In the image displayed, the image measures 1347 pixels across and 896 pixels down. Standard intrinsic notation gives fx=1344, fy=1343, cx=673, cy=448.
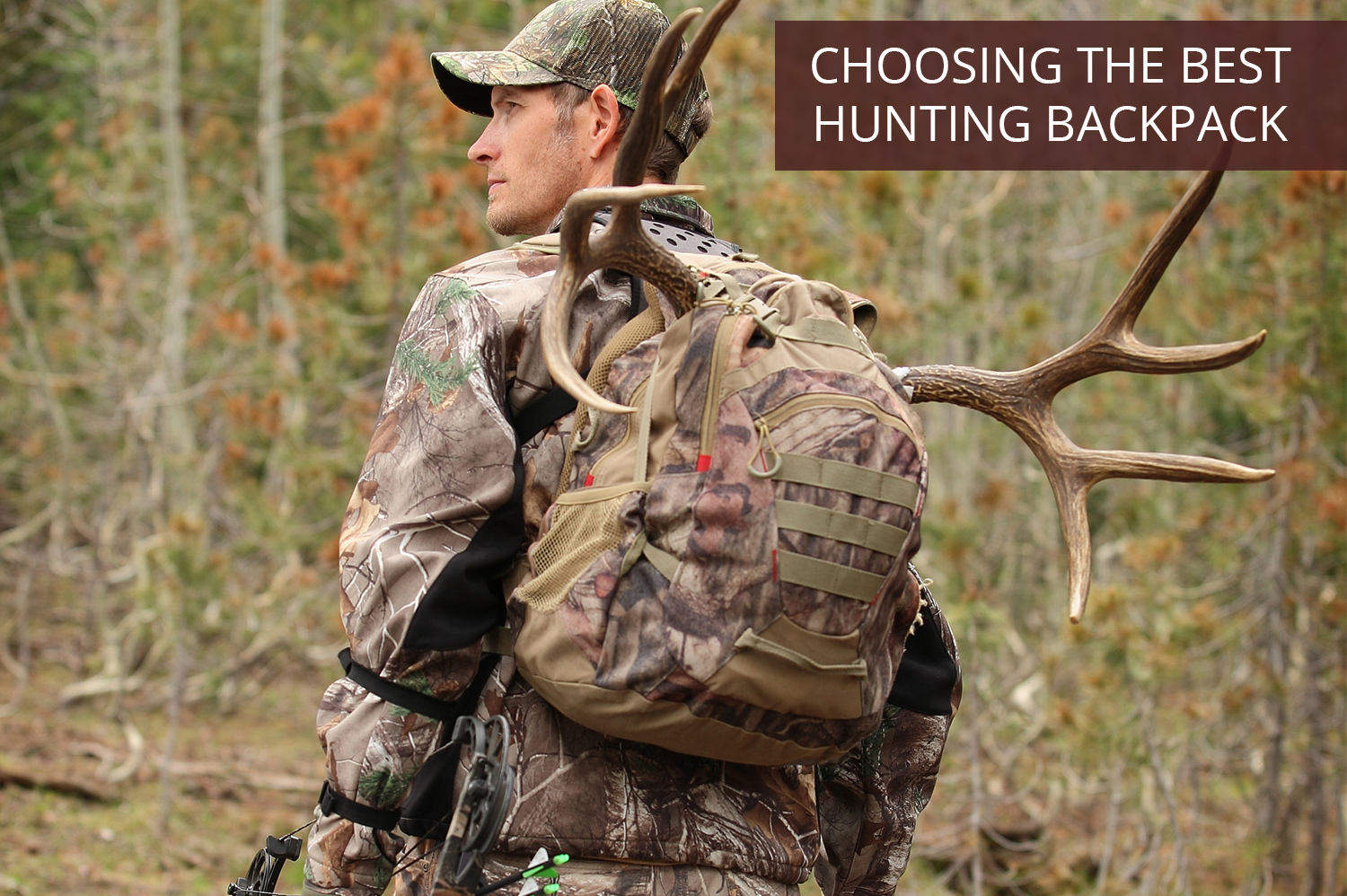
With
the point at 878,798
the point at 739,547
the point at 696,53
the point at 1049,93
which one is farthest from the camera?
the point at 1049,93

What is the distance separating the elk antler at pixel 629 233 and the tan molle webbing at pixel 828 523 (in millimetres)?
254

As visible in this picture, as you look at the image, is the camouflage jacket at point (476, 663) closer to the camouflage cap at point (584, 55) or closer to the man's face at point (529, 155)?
the man's face at point (529, 155)

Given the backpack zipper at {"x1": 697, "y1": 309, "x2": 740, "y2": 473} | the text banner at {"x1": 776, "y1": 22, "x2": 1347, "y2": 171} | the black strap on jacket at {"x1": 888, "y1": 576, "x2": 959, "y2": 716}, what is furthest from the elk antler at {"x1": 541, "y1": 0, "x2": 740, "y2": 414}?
the text banner at {"x1": 776, "y1": 22, "x2": 1347, "y2": 171}

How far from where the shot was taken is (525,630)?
1933 millimetres

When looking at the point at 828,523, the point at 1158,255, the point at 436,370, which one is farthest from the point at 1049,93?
the point at 828,523

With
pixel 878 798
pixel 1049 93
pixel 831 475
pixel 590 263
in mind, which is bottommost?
pixel 878 798

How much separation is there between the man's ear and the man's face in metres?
0.03

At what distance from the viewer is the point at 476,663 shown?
1.98 meters

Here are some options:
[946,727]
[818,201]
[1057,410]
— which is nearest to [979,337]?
[818,201]

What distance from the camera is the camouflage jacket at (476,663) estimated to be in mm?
1952

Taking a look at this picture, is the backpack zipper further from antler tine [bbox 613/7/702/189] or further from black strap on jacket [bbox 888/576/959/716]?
black strap on jacket [bbox 888/576/959/716]

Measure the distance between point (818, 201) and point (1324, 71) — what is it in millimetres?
2735

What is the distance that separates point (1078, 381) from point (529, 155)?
3.44 feet

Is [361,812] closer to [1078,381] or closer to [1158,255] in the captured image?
[1078,381]
